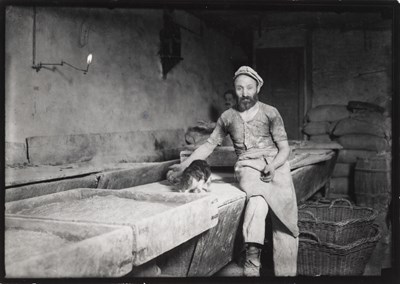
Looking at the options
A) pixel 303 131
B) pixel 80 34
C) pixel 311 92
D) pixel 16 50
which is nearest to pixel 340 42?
pixel 311 92

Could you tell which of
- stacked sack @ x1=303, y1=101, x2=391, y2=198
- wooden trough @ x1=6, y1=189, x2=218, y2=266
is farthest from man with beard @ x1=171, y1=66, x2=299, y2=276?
stacked sack @ x1=303, y1=101, x2=391, y2=198

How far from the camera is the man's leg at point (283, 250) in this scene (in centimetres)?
342

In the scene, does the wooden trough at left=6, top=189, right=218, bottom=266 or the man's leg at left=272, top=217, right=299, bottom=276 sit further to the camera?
the man's leg at left=272, top=217, right=299, bottom=276

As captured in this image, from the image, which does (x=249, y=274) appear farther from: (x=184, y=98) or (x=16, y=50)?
(x=184, y=98)

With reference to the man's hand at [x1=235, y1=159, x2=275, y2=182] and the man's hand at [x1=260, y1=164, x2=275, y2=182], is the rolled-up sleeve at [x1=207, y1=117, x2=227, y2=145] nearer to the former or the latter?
the man's hand at [x1=235, y1=159, x2=275, y2=182]

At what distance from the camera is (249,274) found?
304 cm

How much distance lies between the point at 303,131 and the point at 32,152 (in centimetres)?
654

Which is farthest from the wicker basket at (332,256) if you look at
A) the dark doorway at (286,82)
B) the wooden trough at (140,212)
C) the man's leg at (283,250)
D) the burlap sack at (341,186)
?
the dark doorway at (286,82)

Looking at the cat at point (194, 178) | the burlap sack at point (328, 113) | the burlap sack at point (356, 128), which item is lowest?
the cat at point (194, 178)

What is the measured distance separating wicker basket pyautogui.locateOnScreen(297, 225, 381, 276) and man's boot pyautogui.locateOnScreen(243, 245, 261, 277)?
3.46 feet

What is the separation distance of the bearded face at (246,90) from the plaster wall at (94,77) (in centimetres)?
193

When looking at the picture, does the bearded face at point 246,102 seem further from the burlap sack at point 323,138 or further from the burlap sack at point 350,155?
the burlap sack at point 323,138

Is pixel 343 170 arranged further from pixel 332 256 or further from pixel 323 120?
pixel 332 256

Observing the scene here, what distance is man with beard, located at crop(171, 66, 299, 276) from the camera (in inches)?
126
